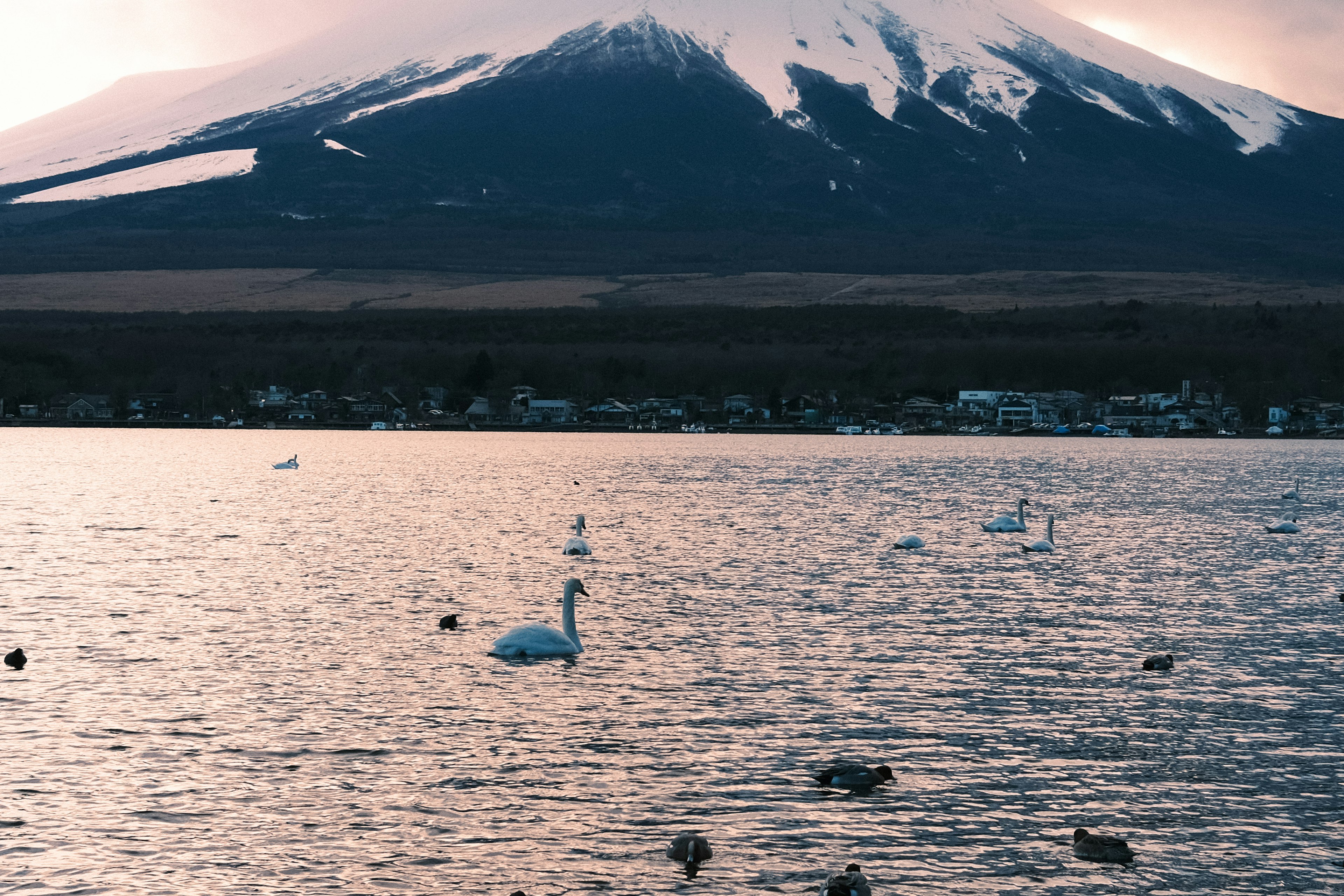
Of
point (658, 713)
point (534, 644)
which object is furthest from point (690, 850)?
point (534, 644)

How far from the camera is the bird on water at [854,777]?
18938 mm

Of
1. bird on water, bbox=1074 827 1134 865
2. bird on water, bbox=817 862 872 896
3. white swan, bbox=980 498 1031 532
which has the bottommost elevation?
bird on water, bbox=1074 827 1134 865

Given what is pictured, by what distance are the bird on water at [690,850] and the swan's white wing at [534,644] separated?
11.9 metres

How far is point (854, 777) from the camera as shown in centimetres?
1894

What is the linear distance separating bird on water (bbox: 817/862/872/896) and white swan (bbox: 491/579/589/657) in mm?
13513

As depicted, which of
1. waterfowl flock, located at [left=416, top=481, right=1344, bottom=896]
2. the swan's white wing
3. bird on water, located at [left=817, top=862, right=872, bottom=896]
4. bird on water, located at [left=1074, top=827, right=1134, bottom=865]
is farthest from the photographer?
the swan's white wing

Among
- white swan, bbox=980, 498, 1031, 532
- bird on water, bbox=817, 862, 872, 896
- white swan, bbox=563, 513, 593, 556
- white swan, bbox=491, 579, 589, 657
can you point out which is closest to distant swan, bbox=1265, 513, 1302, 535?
white swan, bbox=980, 498, 1031, 532

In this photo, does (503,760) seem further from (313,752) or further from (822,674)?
(822,674)

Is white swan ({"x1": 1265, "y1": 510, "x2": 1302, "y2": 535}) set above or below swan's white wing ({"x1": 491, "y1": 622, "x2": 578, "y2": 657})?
below

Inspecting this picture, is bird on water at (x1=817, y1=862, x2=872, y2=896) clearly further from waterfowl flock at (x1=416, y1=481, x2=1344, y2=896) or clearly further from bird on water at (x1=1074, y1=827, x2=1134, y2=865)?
bird on water at (x1=1074, y1=827, x2=1134, y2=865)

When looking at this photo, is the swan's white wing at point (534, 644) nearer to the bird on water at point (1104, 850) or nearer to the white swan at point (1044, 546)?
the bird on water at point (1104, 850)

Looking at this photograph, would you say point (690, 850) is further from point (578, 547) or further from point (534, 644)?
point (578, 547)

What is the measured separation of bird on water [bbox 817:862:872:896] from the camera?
1470cm

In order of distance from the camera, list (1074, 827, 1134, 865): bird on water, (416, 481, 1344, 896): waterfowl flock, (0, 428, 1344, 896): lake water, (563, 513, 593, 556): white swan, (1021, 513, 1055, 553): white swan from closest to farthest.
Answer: (416, 481, 1344, 896): waterfowl flock, (0, 428, 1344, 896): lake water, (1074, 827, 1134, 865): bird on water, (563, 513, 593, 556): white swan, (1021, 513, 1055, 553): white swan
